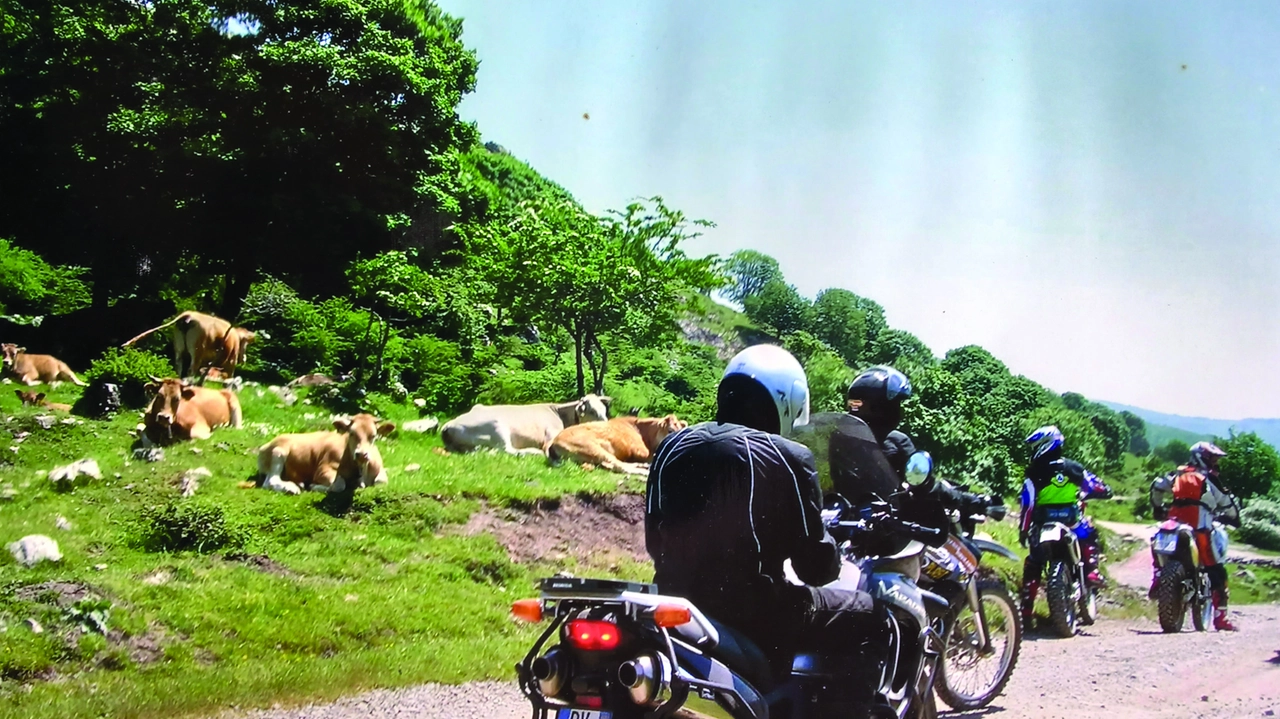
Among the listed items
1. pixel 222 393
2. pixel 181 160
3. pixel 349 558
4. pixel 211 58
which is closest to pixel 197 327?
pixel 222 393

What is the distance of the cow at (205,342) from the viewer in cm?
1125

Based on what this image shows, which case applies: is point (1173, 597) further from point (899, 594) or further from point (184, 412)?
point (184, 412)

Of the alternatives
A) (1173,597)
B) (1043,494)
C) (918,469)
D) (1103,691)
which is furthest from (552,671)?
(1173,597)

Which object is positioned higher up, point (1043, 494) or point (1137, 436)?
point (1137, 436)

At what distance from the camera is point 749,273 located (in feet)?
54.2

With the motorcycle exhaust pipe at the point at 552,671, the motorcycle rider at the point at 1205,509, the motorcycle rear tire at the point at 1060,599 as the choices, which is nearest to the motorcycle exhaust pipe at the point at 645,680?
the motorcycle exhaust pipe at the point at 552,671

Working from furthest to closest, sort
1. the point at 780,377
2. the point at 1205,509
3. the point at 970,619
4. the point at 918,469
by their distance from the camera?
the point at 1205,509 < the point at 970,619 < the point at 918,469 < the point at 780,377

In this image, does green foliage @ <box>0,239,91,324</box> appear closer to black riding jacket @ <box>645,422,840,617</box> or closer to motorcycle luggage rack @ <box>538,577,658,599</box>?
black riding jacket @ <box>645,422,840,617</box>

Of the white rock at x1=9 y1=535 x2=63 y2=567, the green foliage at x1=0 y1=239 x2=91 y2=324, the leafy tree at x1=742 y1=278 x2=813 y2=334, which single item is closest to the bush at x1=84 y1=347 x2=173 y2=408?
the green foliage at x1=0 y1=239 x2=91 y2=324

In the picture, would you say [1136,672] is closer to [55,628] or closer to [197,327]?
[55,628]

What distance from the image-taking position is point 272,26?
38.7 feet

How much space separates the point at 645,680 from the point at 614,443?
10457 mm

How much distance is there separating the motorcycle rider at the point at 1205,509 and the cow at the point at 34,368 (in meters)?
11.3

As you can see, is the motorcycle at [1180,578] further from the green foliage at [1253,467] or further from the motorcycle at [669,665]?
the motorcycle at [669,665]
